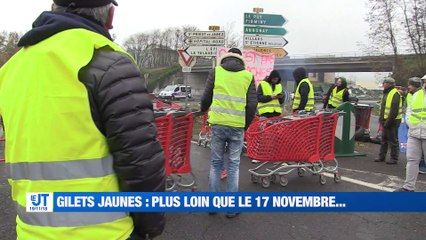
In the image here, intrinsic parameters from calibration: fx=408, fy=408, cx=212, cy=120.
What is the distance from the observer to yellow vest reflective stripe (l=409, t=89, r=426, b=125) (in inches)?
230

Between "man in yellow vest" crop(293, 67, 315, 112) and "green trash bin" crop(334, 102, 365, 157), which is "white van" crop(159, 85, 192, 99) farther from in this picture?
"green trash bin" crop(334, 102, 365, 157)

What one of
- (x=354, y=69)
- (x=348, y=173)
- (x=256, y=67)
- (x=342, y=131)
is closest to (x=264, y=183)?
(x=348, y=173)

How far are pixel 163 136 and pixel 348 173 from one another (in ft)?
13.0

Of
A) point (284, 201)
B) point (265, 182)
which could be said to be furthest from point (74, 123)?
point (265, 182)

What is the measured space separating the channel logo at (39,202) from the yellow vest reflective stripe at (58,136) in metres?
0.02

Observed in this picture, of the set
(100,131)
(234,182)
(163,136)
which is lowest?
(234,182)

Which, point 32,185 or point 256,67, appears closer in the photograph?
point 32,185

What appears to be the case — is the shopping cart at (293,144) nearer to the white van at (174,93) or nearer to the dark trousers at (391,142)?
the dark trousers at (391,142)

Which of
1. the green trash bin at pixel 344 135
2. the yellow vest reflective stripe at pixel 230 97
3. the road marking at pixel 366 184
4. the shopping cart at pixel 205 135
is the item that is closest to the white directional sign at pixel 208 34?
the shopping cart at pixel 205 135

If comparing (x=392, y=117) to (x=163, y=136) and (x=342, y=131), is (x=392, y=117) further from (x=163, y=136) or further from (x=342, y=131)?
(x=163, y=136)

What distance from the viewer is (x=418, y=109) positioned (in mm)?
5906

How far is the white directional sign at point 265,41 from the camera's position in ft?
37.1

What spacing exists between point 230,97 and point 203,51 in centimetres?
775

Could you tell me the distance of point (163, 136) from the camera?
502 centimetres
